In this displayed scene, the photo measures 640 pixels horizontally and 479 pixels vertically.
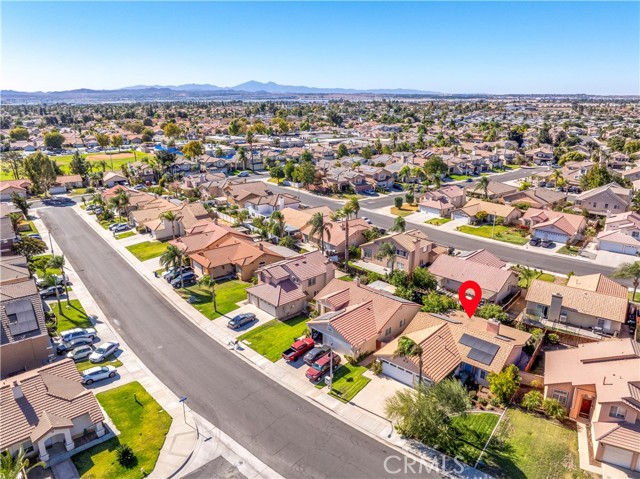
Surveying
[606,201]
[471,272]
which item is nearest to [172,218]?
[471,272]

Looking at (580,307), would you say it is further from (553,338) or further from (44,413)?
(44,413)

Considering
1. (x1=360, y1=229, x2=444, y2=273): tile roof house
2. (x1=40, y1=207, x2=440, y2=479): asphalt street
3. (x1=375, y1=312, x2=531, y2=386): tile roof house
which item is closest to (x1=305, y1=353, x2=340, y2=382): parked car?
(x1=40, y1=207, x2=440, y2=479): asphalt street

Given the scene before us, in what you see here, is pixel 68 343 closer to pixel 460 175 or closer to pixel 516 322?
pixel 516 322

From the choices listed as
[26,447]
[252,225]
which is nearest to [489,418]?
[26,447]


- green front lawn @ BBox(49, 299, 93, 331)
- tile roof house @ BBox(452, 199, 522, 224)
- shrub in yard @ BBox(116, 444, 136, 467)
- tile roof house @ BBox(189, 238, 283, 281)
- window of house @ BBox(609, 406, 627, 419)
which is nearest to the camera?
shrub in yard @ BBox(116, 444, 136, 467)

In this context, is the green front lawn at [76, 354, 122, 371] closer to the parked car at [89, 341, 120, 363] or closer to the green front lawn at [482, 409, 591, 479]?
the parked car at [89, 341, 120, 363]
